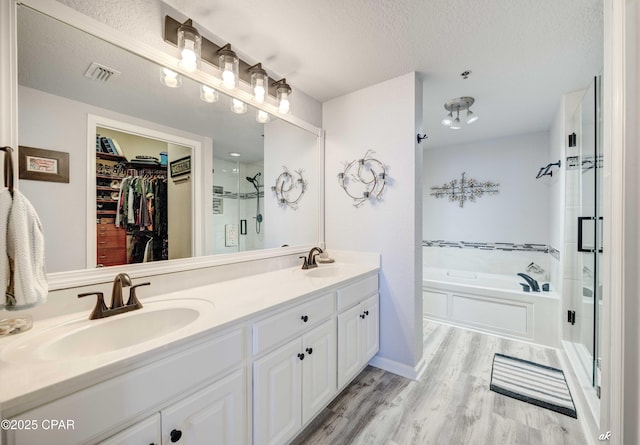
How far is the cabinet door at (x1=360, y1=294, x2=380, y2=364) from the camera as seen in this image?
6.29 ft

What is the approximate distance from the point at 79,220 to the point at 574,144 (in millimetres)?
3525

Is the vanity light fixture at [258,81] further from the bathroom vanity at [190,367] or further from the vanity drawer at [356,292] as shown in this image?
the vanity drawer at [356,292]

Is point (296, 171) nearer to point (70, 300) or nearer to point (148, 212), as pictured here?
point (148, 212)

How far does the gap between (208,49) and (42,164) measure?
105 cm

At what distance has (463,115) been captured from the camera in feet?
9.05

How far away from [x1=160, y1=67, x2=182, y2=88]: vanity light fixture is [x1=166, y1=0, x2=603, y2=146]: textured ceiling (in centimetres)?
33

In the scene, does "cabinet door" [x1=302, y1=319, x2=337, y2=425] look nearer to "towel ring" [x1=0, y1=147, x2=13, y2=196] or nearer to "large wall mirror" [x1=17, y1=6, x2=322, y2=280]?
"large wall mirror" [x1=17, y1=6, x2=322, y2=280]

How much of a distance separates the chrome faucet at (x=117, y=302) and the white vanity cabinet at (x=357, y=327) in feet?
3.58

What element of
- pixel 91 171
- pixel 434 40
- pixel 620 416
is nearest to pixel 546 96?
pixel 434 40

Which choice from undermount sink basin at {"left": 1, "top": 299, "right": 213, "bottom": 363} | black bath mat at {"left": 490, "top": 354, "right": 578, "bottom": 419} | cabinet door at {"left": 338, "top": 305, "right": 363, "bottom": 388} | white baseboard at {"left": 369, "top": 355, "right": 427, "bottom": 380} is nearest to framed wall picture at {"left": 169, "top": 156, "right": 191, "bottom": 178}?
undermount sink basin at {"left": 1, "top": 299, "right": 213, "bottom": 363}

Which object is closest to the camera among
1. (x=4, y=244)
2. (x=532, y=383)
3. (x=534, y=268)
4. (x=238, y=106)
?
(x=4, y=244)

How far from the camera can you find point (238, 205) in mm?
1788

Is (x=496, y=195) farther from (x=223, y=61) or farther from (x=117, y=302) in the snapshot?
(x=117, y=302)

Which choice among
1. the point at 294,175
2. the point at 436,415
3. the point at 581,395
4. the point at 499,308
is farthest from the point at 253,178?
the point at 499,308
